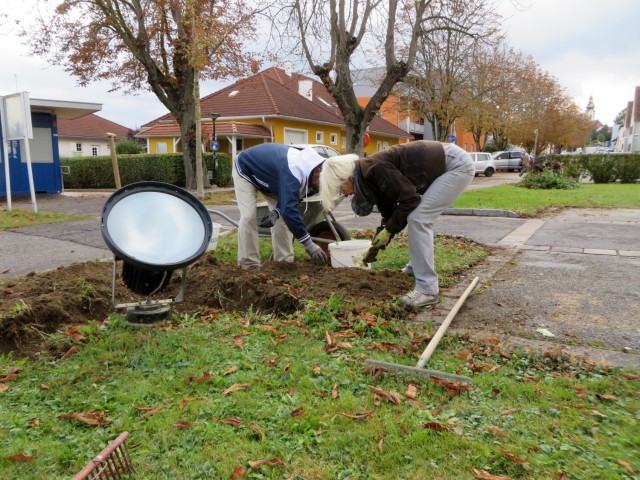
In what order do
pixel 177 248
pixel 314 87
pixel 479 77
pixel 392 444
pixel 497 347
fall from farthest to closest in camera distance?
pixel 314 87 < pixel 479 77 < pixel 177 248 < pixel 497 347 < pixel 392 444

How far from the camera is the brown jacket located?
3.86 meters

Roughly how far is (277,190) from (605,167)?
889 inches

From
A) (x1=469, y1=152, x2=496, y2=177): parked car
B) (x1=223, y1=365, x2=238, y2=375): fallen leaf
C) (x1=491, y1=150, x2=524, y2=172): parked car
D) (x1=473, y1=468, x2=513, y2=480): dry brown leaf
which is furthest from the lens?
(x1=491, y1=150, x2=524, y2=172): parked car

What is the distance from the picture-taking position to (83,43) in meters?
18.3

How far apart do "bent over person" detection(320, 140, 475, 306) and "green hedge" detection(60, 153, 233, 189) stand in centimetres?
1812

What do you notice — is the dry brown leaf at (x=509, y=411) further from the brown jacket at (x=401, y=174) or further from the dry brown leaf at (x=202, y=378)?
the brown jacket at (x=401, y=174)

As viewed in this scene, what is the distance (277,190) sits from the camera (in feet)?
16.2

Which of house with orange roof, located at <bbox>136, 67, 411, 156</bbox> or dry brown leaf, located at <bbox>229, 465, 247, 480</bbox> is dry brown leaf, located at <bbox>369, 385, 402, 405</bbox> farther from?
house with orange roof, located at <bbox>136, 67, 411, 156</bbox>

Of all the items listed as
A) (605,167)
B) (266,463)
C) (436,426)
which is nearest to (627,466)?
(436,426)

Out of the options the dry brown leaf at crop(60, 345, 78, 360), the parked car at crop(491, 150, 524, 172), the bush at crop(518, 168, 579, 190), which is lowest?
the dry brown leaf at crop(60, 345, 78, 360)

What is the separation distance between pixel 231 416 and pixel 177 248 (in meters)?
1.42

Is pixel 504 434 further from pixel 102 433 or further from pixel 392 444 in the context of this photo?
pixel 102 433

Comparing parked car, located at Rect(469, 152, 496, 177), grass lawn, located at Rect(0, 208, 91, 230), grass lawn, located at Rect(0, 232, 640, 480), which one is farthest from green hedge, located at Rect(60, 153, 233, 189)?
parked car, located at Rect(469, 152, 496, 177)

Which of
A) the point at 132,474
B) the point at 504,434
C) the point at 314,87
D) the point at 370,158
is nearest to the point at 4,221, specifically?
the point at 370,158
